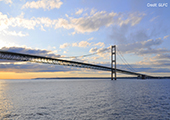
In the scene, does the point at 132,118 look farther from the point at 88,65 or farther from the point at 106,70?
the point at 106,70

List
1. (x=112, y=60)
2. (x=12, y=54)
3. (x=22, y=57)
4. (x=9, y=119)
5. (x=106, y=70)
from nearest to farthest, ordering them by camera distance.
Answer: (x=9, y=119)
(x=12, y=54)
(x=22, y=57)
(x=106, y=70)
(x=112, y=60)

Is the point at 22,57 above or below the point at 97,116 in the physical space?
above

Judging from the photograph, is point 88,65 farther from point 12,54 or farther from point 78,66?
point 12,54

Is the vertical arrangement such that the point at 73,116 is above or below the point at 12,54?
below

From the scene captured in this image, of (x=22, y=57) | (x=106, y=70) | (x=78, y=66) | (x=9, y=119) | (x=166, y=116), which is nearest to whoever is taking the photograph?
(x=9, y=119)

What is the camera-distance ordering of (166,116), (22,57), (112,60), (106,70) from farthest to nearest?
(112,60) < (106,70) < (22,57) < (166,116)

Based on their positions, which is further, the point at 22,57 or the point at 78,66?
the point at 78,66

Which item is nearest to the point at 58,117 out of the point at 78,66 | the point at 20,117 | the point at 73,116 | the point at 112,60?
the point at 73,116

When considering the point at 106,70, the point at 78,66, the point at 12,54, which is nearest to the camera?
the point at 12,54

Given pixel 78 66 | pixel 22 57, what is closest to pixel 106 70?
pixel 78 66
